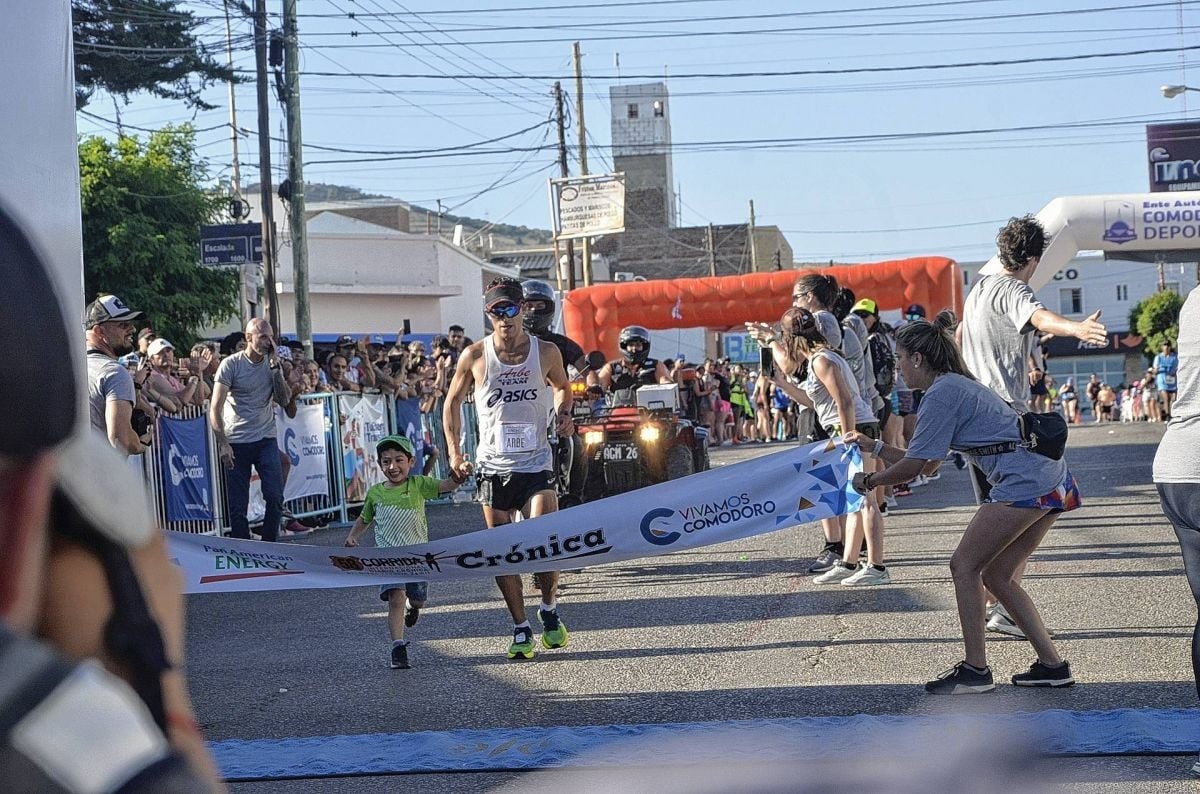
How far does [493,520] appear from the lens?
7.73m

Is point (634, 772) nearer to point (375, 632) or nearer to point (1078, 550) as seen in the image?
point (375, 632)

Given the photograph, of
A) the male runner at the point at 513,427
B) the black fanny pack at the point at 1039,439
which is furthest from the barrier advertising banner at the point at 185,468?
the black fanny pack at the point at 1039,439

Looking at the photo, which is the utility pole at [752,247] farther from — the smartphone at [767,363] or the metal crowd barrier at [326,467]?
the smartphone at [767,363]

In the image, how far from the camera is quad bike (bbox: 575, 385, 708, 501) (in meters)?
12.2

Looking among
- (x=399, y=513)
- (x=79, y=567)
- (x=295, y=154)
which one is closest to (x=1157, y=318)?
(x=295, y=154)

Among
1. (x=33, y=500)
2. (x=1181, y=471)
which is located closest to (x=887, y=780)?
(x=33, y=500)

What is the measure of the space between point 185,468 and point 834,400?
6.63 meters

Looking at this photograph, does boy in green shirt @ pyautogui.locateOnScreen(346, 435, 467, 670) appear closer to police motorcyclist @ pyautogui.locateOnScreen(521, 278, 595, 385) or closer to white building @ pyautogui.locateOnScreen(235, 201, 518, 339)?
police motorcyclist @ pyautogui.locateOnScreen(521, 278, 595, 385)

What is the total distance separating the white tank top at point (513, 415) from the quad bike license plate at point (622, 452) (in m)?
4.39

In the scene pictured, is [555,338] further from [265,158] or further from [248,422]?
[265,158]

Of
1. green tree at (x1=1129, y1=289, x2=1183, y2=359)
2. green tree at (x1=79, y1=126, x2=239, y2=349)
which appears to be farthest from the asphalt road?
green tree at (x1=1129, y1=289, x2=1183, y2=359)

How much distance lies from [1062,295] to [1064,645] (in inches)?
4113

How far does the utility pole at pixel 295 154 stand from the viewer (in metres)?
22.2

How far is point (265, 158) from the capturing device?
23297mm
